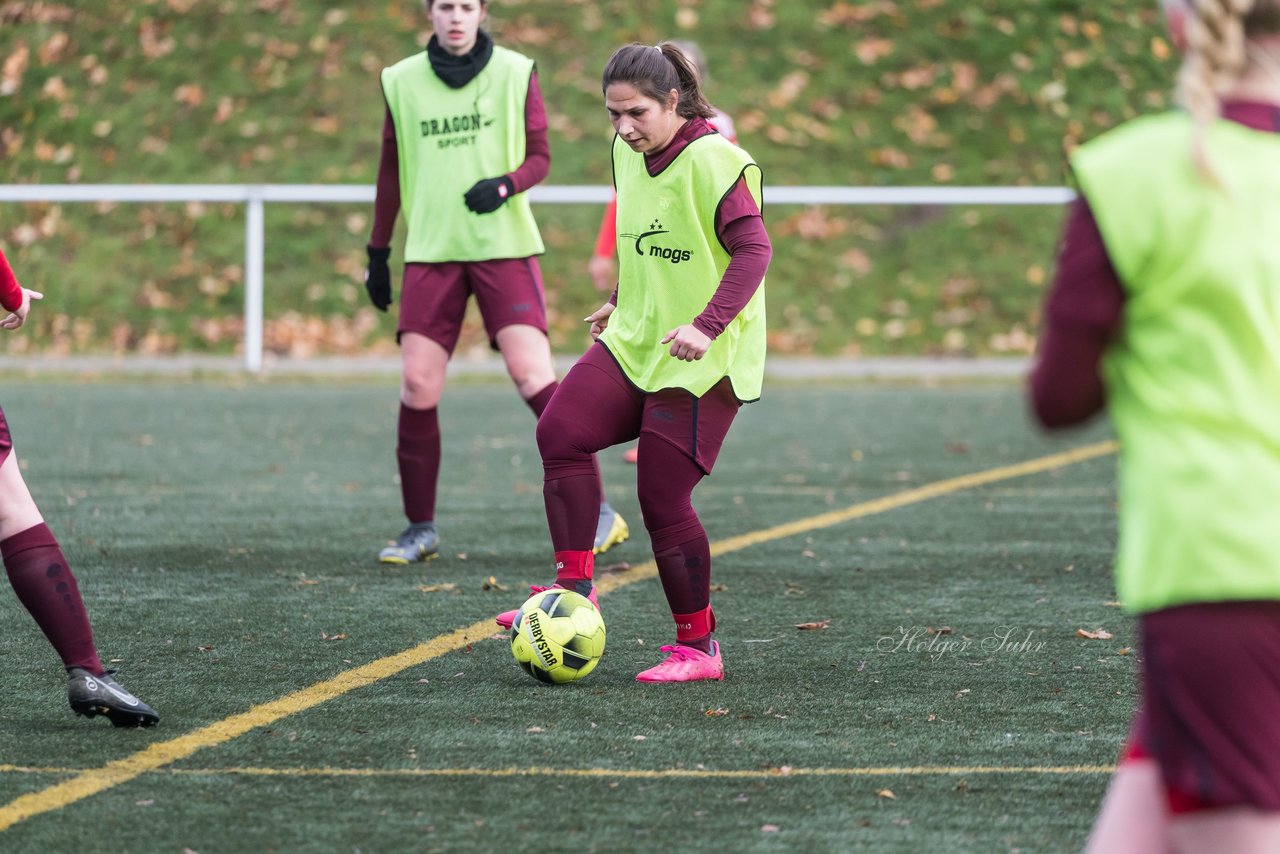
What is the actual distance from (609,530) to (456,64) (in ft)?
Answer: 6.15

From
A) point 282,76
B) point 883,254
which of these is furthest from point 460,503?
point 282,76

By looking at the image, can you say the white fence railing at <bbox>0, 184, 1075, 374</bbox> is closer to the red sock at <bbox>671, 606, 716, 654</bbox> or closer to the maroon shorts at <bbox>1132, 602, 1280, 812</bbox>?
the red sock at <bbox>671, 606, 716, 654</bbox>

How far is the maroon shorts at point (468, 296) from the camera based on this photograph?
7398mm

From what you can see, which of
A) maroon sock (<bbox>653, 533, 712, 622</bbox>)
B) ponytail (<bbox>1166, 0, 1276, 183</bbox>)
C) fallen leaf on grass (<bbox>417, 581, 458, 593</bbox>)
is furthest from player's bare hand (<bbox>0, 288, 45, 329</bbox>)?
ponytail (<bbox>1166, 0, 1276, 183</bbox>)

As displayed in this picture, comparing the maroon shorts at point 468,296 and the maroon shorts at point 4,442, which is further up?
the maroon shorts at point 4,442

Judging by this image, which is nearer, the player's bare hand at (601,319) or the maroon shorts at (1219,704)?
the maroon shorts at (1219,704)

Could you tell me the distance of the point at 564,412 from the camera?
5.36 m

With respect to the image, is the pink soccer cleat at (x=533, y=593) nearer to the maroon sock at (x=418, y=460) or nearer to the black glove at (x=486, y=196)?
the maroon sock at (x=418, y=460)

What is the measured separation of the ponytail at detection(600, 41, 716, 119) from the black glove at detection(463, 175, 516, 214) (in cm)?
194

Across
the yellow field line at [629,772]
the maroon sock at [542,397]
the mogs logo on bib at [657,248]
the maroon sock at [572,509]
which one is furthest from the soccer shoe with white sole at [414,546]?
the yellow field line at [629,772]

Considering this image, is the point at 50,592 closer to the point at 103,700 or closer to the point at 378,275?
the point at 103,700

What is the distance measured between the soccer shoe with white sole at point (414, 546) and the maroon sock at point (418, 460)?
0.04 metres

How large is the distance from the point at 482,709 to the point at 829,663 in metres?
1.11

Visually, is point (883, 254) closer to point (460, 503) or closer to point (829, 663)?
point (460, 503)
